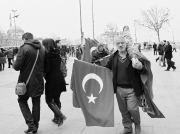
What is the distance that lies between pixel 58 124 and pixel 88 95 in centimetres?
106

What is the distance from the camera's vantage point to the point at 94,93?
4.11 metres

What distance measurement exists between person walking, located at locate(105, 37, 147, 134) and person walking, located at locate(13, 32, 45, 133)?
135cm

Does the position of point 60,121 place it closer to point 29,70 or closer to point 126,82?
point 29,70

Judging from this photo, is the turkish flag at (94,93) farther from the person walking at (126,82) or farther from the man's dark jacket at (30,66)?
the man's dark jacket at (30,66)

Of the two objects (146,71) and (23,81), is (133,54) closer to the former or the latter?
(146,71)

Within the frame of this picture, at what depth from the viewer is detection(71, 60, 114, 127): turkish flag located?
400 cm

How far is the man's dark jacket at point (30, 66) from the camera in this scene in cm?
421

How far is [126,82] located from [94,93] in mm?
596

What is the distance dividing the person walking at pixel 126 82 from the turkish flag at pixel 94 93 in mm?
150

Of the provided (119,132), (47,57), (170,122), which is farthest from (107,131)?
(47,57)

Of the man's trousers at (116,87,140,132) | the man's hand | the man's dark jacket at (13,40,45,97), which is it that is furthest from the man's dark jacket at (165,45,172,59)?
the man's dark jacket at (13,40,45,97)

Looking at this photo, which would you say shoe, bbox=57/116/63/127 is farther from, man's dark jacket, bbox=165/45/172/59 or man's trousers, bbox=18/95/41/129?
man's dark jacket, bbox=165/45/172/59

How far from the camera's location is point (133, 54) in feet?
12.3

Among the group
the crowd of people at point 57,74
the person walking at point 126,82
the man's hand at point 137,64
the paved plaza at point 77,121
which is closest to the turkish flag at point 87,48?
the paved plaza at point 77,121
